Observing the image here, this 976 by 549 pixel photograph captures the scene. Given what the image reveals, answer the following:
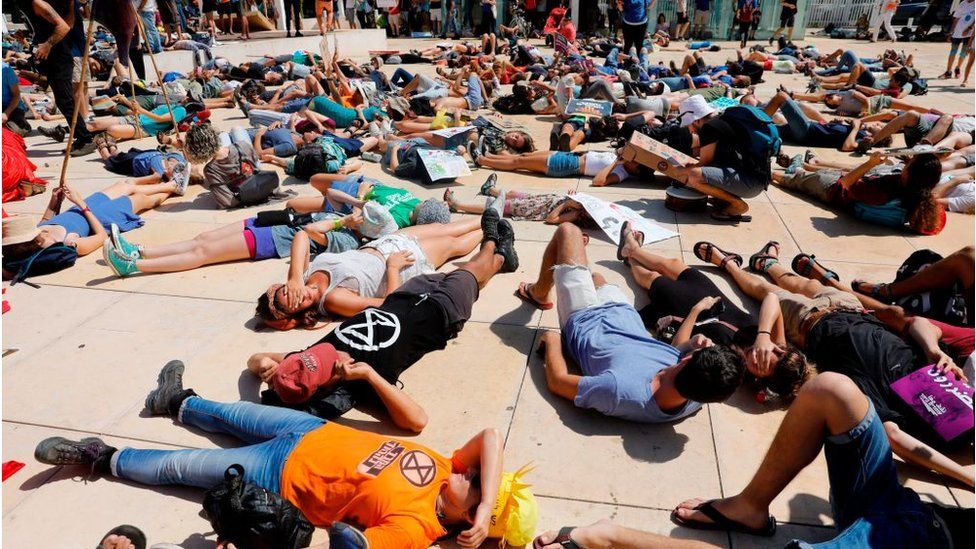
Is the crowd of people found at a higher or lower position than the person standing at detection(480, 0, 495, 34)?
lower

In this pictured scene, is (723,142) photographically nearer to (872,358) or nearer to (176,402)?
(872,358)

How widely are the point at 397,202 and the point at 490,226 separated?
101cm

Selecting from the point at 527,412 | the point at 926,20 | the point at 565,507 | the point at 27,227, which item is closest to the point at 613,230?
the point at 527,412

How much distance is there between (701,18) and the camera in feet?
76.3

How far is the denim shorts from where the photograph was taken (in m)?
6.98

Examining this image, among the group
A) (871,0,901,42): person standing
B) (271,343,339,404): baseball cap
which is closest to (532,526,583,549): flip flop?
(271,343,339,404): baseball cap

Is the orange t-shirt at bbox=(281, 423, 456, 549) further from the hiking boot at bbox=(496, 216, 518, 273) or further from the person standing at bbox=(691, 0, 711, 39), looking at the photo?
the person standing at bbox=(691, 0, 711, 39)

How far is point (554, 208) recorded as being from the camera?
575 centimetres

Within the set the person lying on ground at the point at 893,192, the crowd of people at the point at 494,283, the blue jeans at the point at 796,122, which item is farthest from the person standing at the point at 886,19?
the person lying on ground at the point at 893,192

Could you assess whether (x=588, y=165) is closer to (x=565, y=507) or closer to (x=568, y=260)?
(x=568, y=260)

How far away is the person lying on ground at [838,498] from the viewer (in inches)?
79.8

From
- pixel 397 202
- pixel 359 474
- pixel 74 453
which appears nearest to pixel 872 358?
pixel 359 474

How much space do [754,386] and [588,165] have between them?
413 centimetres

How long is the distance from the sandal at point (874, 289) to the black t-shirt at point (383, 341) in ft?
9.59
